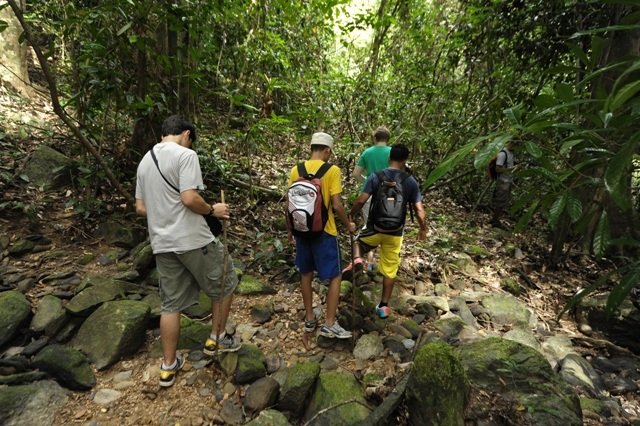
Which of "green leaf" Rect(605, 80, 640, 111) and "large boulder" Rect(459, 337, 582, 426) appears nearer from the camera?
"green leaf" Rect(605, 80, 640, 111)

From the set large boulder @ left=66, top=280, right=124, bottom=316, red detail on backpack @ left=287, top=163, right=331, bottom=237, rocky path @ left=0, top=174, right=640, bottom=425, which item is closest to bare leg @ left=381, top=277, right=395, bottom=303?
rocky path @ left=0, top=174, right=640, bottom=425

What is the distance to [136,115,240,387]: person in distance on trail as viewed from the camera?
2754mm

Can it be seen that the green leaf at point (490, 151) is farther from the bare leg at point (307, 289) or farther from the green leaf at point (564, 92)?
the bare leg at point (307, 289)

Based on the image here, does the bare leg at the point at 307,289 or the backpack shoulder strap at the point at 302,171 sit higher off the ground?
the backpack shoulder strap at the point at 302,171

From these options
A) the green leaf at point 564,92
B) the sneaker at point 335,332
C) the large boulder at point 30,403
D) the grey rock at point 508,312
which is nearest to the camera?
the green leaf at point 564,92

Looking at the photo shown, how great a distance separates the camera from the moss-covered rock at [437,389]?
2.36m

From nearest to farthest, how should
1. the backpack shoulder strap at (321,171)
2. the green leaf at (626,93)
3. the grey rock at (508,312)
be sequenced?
the green leaf at (626,93) < the backpack shoulder strap at (321,171) < the grey rock at (508,312)

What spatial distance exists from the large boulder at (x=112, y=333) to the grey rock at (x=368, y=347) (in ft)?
7.12

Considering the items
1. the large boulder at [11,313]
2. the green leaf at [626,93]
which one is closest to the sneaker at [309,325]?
the large boulder at [11,313]

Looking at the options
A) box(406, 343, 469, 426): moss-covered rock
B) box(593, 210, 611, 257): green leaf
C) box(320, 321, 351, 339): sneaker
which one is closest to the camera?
box(593, 210, 611, 257): green leaf

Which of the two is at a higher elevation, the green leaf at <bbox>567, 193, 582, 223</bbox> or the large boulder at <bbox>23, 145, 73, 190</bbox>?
the green leaf at <bbox>567, 193, 582, 223</bbox>

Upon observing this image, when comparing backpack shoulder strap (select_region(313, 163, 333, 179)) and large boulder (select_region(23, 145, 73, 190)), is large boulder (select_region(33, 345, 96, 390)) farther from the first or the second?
large boulder (select_region(23, 145, 73, 190))

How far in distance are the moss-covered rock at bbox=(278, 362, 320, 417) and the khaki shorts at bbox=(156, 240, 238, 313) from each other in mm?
945

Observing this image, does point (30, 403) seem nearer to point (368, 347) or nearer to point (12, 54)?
point (368, 347)
